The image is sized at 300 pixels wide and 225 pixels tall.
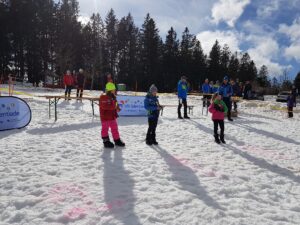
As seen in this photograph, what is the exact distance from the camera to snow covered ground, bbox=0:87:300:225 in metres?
4.35

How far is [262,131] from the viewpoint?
12.4 metres

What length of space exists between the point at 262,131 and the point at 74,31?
45413mm

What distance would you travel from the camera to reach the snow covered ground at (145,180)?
14.3ft

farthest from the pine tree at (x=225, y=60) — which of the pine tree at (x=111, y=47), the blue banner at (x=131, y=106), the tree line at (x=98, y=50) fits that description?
the blue banner at (x=131, y=106)

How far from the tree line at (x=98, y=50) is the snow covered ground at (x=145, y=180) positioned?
35059 mm

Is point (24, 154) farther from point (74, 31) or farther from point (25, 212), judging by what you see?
point (74, 31)

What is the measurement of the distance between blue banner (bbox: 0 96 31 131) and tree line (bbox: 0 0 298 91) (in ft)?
106

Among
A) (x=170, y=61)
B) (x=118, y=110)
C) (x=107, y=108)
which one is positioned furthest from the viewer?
(x=170, y=61)

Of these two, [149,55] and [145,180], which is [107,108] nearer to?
[145,180]

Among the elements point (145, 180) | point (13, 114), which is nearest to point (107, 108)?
point (145, 180)

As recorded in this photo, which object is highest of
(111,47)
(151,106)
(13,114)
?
(111,47)

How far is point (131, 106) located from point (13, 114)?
5.81 m

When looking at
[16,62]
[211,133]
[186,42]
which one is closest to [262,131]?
[211,133]

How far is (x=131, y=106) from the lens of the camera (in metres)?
14.8
